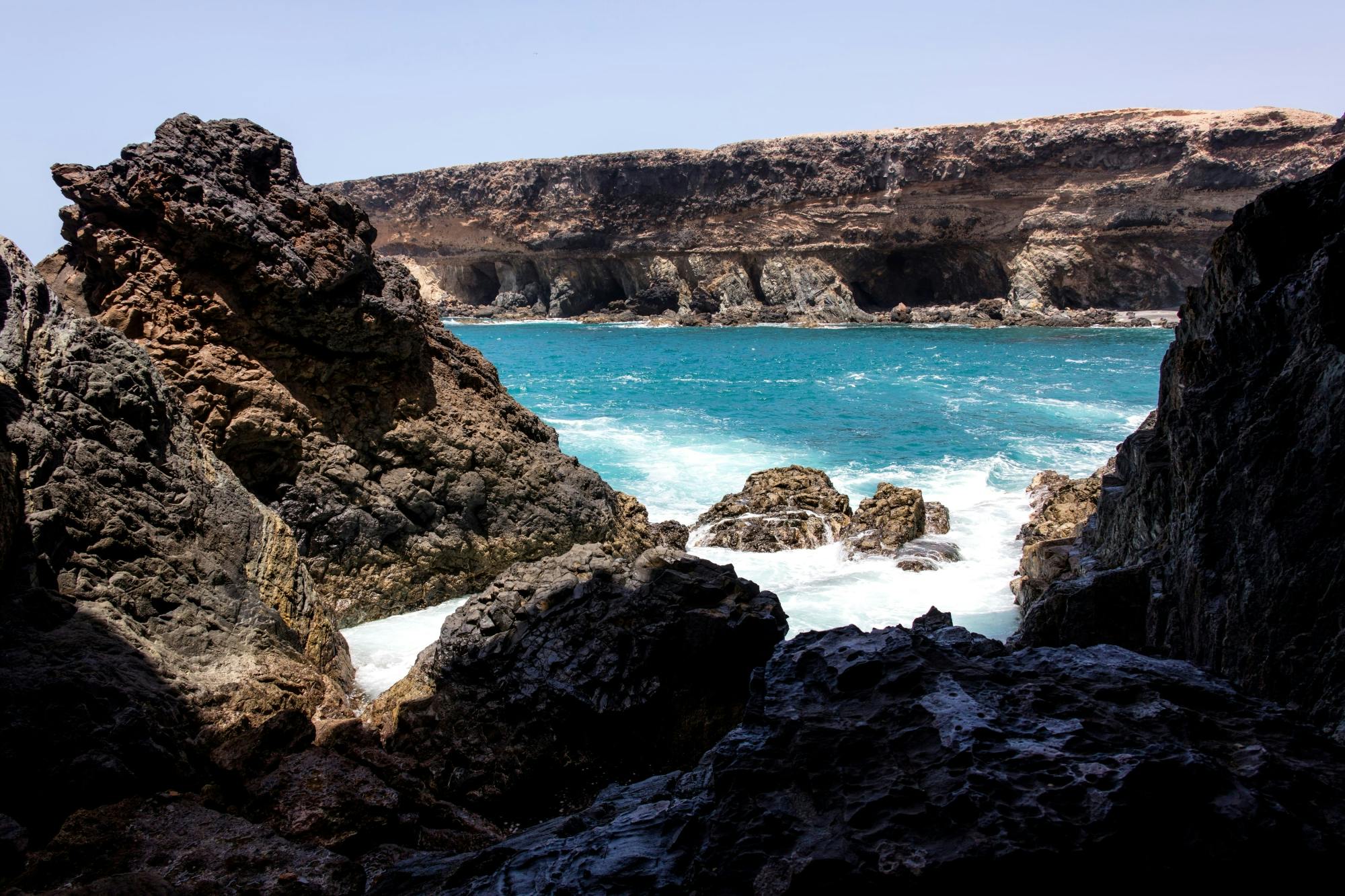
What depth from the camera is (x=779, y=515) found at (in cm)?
1221

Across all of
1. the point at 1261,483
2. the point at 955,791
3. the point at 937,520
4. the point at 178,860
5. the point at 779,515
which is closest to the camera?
→ the point at 955,791

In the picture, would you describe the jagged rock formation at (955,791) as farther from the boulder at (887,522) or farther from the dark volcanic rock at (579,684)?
the boulder at (887,522)

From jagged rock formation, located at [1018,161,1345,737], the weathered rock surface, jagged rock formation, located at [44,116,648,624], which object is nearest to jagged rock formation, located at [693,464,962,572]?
jagged rock formation, located at [44,116,648,624]

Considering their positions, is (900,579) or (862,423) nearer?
(900,579)

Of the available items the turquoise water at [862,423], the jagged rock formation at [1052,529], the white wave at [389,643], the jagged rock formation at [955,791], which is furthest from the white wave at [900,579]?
the jagged rock formation at [955,791]

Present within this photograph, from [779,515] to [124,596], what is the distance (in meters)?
8.76

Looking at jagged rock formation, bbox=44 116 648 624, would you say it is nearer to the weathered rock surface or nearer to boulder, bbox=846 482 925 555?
the weathered rock surface

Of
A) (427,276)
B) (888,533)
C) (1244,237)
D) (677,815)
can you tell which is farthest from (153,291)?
(427,276)

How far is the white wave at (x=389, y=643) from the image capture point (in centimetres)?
665

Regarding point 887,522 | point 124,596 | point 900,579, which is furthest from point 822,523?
point 124,596

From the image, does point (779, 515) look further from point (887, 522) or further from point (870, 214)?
point (870, 214)

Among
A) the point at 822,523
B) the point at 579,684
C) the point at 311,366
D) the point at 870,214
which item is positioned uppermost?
the point at 870,214

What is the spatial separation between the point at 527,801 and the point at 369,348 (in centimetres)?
517

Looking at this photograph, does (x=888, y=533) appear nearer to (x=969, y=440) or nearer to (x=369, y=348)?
(x=369, y=348)
